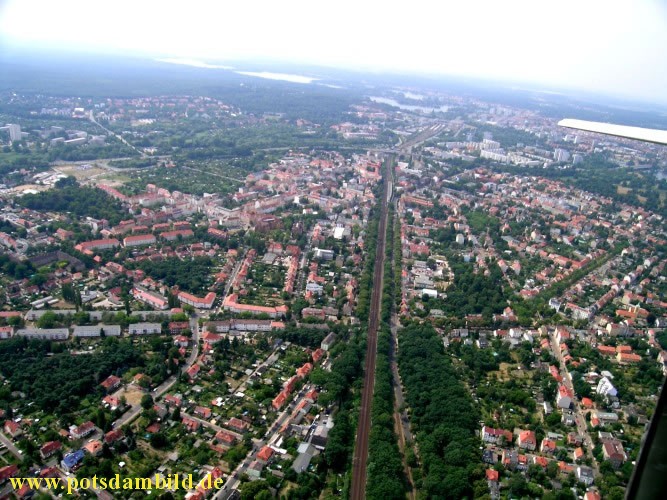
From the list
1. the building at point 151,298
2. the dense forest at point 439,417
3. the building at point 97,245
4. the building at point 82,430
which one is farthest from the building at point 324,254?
the building at point 82,430

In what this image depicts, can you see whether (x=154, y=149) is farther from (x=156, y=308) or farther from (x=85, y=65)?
(x=85, y=65)

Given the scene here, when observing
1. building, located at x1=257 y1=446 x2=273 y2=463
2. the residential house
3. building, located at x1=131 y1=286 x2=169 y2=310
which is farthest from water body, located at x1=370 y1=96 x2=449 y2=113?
the residential house

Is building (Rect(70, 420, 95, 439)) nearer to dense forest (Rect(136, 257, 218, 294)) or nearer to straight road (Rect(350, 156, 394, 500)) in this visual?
straight road (Rect(350, 156, 394, 500))

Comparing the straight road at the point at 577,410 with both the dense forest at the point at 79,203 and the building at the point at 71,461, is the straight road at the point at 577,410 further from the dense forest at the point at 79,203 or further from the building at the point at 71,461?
the dense forest at the point at 79,203

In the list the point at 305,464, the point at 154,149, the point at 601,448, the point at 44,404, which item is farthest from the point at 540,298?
the point at 154,149

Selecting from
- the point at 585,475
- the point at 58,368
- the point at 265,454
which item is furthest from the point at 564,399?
the point at 58,368

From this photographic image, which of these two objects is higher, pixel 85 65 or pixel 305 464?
pixel 85 65

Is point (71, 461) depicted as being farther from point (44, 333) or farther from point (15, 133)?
point (15, 133)
